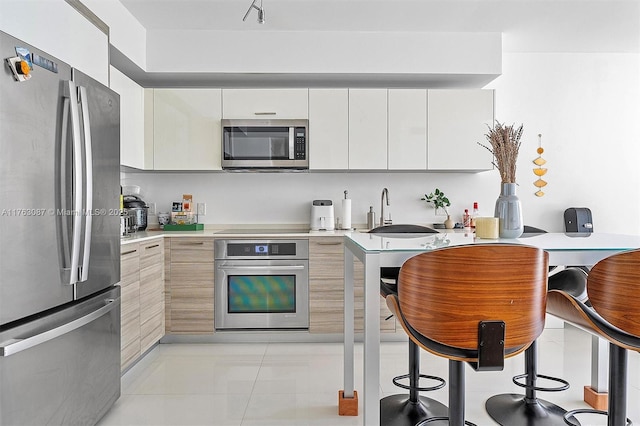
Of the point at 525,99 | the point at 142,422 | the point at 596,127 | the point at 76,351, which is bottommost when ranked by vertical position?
the point at 142,422

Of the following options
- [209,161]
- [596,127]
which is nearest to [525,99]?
[596,127]

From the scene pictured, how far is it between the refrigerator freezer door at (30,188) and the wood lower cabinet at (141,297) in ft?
2.97

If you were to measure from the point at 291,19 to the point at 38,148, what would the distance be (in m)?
2.34

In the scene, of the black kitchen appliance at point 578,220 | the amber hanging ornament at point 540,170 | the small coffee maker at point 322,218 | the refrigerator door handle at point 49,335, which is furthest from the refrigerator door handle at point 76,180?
the black kitchen appliance at point 578,220

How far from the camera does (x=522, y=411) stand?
7.26ft

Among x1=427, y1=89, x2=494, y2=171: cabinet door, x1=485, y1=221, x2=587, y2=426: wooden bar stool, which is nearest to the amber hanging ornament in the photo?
x1=427, y1=89, x2=494, y2=171: cabinet door

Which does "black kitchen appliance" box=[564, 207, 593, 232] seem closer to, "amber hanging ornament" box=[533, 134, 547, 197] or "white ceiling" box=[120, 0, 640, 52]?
"amber hanging ornament" box=[533, 134, 547, 197]

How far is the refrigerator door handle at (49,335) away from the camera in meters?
1.46

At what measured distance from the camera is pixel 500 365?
1379 millimetres

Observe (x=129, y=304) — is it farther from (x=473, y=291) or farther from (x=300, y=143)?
(x=473, y=291)

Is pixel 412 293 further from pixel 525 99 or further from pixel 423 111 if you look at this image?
pixel 525 99

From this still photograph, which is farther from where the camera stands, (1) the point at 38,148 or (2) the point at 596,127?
(2) the point at 596,127

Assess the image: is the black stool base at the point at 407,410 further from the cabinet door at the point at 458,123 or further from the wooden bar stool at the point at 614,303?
the cabinet door at the point at 458,123

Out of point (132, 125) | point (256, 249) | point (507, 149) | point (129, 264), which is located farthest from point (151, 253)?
point (507, 149)
